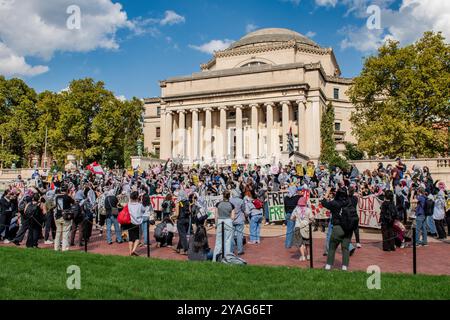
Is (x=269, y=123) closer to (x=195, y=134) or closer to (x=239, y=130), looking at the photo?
(x=239, y=130)

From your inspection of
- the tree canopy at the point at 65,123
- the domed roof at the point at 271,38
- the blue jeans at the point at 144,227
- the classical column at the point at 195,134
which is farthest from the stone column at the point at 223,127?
the blue jeans at the point at 144,227

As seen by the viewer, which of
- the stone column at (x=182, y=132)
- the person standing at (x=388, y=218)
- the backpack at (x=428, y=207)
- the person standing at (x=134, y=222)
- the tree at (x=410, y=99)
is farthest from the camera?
the stone column at (x=182, y=132)

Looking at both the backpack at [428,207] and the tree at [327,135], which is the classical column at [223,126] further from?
the backpack at [428,207]

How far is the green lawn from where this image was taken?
24.9 feet

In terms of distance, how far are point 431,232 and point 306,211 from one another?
A: 7.42 metres

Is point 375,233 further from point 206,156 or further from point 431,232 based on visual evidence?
point 206,156

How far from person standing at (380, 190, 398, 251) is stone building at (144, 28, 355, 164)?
117 ft

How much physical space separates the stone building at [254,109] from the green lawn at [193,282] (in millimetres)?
40154

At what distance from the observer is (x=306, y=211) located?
12281mm

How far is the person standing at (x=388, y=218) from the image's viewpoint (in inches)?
533

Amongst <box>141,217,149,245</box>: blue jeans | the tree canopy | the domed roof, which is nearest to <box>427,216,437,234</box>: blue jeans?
Result: <box>141,217,149,245</box>: blue jeans

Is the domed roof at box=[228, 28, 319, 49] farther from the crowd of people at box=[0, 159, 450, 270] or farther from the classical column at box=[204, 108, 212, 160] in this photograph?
the crowd of people at box=[0, 159, 450, 270]

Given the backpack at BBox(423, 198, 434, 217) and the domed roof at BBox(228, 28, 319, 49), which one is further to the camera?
the domed roof at BBox(228, 28, 319, 49)
